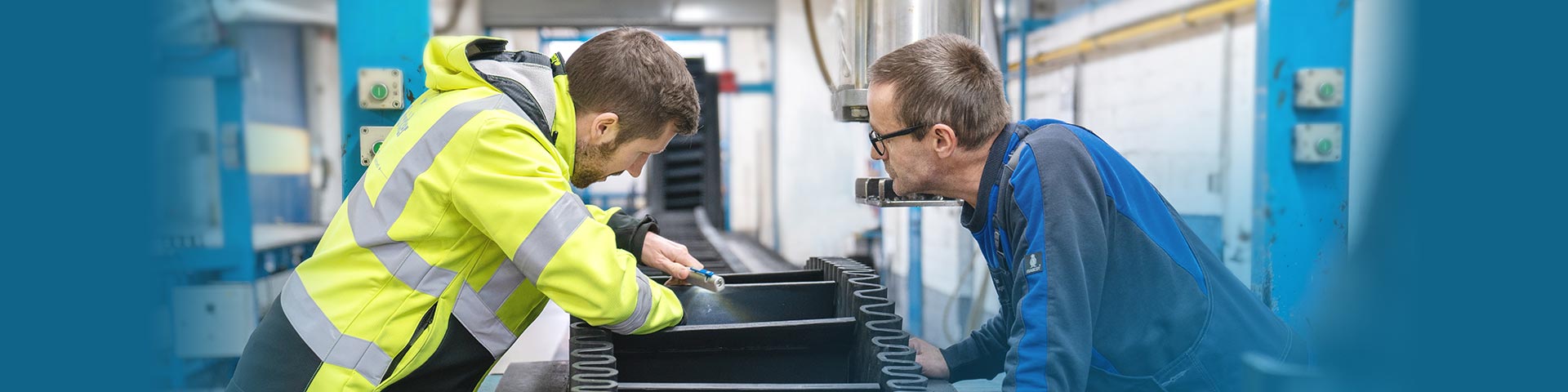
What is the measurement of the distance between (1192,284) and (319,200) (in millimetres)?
8486

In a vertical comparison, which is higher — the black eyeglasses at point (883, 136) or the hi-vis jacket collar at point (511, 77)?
the hi-vis jacket collar at point (511, 77)

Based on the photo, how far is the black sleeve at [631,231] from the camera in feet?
5.69

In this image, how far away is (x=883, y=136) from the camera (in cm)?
160

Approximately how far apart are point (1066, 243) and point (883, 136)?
466 millimetres

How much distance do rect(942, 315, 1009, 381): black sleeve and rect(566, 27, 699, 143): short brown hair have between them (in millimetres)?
723

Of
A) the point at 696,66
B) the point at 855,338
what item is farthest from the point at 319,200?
the point at 855,338

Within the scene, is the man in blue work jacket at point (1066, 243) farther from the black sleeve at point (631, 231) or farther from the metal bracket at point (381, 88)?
the metal bracket at point (381, 88)

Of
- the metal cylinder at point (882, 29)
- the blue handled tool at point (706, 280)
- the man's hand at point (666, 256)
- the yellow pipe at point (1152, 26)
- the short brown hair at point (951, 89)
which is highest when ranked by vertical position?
the yellow pipe at point (1152, 26)

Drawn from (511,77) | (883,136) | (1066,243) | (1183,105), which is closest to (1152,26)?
(1183,105)

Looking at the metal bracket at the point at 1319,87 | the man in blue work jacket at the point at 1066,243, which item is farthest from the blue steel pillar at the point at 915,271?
the man in blue work jacket at the point at 1066,243

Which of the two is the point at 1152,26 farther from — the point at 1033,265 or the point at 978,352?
the point at 1033,265

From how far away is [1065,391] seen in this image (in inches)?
46.1

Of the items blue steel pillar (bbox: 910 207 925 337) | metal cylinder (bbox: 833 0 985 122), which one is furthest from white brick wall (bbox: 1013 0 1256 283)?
metal cylinder (bbox: 833 0 985 122)

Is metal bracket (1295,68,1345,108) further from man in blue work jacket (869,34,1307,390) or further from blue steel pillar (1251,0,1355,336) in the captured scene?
man in blue work jacket (869,34,1307,390)
